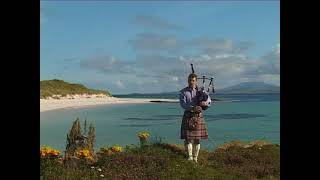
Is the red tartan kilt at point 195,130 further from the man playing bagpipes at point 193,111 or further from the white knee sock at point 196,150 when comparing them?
the white knee sock at point 196,150

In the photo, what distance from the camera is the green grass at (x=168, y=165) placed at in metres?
10.1

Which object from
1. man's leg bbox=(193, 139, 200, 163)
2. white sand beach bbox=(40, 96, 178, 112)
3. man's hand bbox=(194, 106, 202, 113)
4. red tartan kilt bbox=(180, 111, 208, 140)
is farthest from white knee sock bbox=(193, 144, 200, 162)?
white sand beach bbox=(40, 96, 178, 112)

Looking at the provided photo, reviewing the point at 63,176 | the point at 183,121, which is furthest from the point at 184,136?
the point at 63,176

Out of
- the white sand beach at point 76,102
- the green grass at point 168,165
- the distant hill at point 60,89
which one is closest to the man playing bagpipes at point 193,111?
the green grass at point 168,165

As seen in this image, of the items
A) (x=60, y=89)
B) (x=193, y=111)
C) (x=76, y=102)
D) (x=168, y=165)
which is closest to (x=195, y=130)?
(x=193, y=111)

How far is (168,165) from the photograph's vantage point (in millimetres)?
10812

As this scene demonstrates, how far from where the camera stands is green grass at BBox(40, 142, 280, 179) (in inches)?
397

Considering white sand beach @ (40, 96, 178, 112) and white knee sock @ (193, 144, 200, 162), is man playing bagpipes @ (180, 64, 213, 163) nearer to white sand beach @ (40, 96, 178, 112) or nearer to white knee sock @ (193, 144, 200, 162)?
white knee sock @ (193, 144, 200, 162)

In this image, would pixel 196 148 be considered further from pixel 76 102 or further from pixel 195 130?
pixel 76 102
